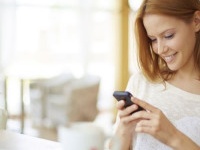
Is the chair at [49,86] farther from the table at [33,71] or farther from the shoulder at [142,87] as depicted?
the shoulder at [142,87]

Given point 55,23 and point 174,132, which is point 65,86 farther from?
point 174,132

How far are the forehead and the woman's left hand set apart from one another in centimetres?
30

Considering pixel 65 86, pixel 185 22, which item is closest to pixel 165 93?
pixel 185 22

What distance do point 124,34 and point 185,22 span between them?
4.23 metres

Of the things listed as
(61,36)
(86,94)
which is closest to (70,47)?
(61,36)

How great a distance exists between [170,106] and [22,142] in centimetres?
49

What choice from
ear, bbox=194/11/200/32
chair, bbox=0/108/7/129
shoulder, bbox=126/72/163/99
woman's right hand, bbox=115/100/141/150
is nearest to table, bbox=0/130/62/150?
chair, bbox=0/108/7/129

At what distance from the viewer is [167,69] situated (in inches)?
54.4

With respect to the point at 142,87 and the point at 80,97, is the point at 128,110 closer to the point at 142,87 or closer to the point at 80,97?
the point at 142,87

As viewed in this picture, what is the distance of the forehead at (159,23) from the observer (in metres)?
1.20

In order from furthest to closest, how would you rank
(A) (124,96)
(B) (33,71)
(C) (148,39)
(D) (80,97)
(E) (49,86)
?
(B) (33,71), (E) (49,86), (D) (80,97), (C) (148,39), (A) (124,96)

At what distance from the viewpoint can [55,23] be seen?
512 centimetres

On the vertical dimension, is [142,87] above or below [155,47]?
below

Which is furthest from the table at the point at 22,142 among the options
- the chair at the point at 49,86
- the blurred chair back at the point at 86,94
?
the blurred chair back at the point at 86,94
